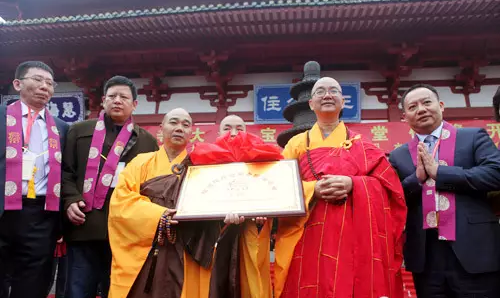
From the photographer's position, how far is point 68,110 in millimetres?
7266

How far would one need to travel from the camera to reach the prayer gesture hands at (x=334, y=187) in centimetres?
267

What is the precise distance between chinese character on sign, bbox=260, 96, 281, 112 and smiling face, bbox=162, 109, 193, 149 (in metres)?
3.78

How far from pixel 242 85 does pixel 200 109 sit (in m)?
0.85

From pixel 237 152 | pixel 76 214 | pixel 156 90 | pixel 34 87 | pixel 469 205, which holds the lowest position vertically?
pixel 76 214

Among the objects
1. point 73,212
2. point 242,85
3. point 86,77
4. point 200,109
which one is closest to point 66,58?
point 86,77

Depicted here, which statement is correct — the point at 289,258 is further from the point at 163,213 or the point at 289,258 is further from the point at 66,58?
the point at 66,58

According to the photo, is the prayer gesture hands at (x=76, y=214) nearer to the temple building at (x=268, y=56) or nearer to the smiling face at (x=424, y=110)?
the smiling face at (x=424, y=110)

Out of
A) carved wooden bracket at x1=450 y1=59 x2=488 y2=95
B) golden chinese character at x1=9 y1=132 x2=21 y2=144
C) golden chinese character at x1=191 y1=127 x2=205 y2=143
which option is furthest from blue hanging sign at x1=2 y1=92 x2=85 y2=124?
carved wooden bracket at x1=450 y1=59 x2=488 y2=95

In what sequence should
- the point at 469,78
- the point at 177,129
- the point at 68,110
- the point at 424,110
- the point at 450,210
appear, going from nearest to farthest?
the point at 450,210
the point at 424,110
the point at 177,129
the point at 469,78
the point at 68,110

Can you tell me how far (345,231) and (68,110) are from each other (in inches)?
241

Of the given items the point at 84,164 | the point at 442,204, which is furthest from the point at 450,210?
the point at 84,164

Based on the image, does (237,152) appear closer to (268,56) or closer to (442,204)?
(442,204)

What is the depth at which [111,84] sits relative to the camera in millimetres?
3424

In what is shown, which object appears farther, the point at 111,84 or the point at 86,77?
the point at 86,77
